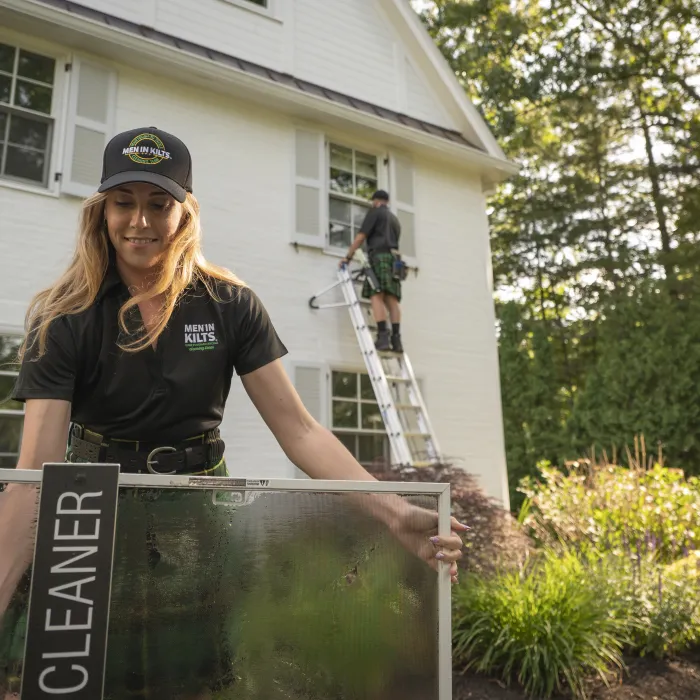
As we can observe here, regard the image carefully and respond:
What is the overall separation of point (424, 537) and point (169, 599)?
49cm

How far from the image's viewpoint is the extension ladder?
24.2ft

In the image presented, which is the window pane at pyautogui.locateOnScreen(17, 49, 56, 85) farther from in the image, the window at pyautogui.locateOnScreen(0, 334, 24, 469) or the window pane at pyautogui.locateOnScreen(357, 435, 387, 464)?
the window pane at pyautogui.locateOnScreen(357, 435, 387, 464)

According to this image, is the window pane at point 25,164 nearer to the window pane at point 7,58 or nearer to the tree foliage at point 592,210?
the window pane at point 7,58

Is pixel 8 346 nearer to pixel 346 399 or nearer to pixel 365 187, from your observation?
pixel 346 399

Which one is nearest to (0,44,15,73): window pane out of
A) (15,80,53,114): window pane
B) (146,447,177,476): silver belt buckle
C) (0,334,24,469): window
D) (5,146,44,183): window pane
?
(15,80,53,114): window pane

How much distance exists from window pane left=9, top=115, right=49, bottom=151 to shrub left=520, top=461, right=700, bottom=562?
20.9ft

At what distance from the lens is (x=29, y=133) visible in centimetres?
695

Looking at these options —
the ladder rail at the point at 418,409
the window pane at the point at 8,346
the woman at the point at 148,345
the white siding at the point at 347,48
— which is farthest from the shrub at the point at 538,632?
the white siding at the point at 347,48

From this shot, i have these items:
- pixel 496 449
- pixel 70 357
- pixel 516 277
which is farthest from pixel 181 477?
pixel 516 277

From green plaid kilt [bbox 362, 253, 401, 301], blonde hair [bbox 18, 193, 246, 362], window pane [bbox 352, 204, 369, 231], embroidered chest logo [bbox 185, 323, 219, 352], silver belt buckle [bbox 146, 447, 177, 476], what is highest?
window pane [bbox 352, 204, 369, 231]

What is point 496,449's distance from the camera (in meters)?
9.55

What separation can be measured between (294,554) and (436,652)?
0.33 metres

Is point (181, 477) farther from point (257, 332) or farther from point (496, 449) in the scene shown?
point (496, 449)

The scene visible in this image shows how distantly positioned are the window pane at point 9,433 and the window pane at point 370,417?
3.76 metres
